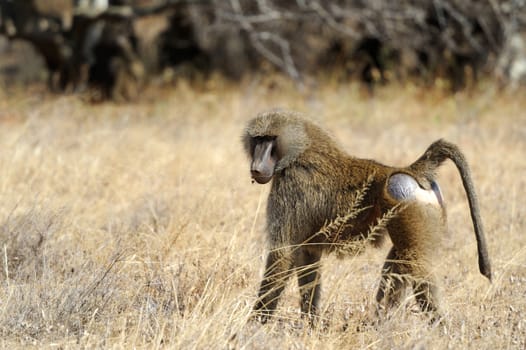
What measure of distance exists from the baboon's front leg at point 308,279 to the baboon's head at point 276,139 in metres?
0.45

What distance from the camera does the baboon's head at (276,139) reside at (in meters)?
3.92

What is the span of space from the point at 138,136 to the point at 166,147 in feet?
2.32

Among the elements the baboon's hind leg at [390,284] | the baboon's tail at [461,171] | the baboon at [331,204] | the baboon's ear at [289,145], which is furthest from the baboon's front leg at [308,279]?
the baboon's tail at [461,171]

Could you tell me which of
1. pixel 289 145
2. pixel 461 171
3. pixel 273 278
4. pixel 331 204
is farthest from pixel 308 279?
pixel 461 171

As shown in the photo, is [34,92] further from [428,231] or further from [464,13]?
[428,231]

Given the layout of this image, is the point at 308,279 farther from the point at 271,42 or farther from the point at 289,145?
the point at 271,42

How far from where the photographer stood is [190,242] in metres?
4.57

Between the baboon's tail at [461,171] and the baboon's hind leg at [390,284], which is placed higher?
the baboon's tail at [461,171]

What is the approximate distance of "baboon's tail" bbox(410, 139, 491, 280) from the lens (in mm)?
3529

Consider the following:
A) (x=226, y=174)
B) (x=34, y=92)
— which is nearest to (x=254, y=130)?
(x=226, y=174)

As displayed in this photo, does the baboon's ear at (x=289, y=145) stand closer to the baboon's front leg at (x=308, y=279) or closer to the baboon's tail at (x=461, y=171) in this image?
the baboon's front leg at (x=308, y=279)

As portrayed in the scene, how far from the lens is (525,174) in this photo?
680cm

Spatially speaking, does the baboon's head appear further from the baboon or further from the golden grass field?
the golden grass field

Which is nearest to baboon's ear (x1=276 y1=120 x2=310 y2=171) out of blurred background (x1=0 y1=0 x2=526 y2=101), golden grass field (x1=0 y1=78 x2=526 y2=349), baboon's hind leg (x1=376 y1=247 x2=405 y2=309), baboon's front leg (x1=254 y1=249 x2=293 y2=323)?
baboon's front leg (x1=254 y1=249 x2=293 y2=323)
